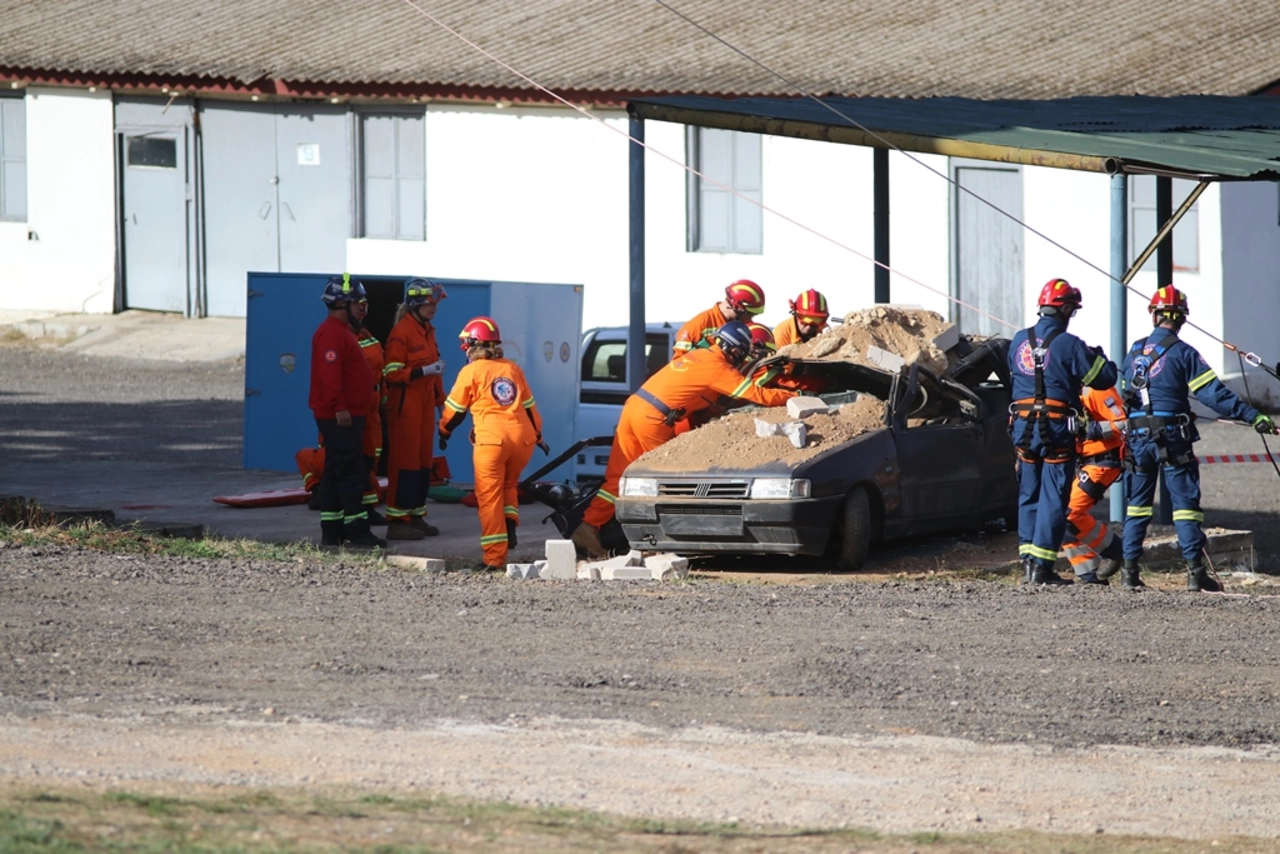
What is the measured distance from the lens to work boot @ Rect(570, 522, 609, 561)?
41.4ft

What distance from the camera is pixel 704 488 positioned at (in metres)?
11.7

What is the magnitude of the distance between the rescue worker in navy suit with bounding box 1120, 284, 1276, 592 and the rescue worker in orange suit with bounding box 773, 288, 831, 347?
276cm

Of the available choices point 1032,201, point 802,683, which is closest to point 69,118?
point 1032,201

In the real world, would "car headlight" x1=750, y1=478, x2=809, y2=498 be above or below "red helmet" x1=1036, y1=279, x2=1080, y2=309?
below

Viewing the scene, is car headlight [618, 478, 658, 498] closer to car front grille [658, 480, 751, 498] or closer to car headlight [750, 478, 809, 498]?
→ car front grille [658, 480, 751, 498]

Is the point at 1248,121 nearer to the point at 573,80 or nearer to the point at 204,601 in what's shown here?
the point at 204,601

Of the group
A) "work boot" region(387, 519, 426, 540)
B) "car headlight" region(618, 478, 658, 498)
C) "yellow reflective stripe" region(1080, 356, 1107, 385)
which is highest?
"yellow reflective stripe" region(1080, 356, 1107, 385)

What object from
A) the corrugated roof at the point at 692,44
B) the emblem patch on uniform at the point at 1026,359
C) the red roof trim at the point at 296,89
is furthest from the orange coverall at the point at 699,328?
the red roof trim at the point at 296,89

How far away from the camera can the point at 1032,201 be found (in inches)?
914

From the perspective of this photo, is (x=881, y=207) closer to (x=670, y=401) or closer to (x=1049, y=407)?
(x=670, y=401)

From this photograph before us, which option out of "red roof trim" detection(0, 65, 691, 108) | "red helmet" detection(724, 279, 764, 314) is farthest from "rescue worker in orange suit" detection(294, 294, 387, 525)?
"red roof trim" detection(0, 65, 691, 108)

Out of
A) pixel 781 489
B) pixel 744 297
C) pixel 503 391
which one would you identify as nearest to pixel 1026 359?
pixel 781 489

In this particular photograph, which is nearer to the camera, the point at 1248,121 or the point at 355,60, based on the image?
the point at 1248,121

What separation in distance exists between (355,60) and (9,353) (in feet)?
21.9
